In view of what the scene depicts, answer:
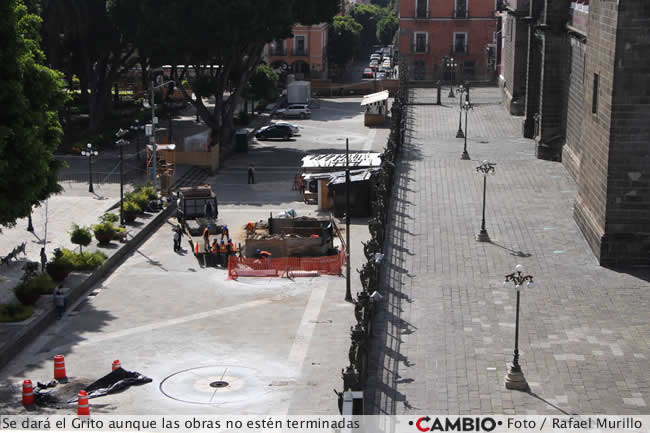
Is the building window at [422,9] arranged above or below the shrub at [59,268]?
above

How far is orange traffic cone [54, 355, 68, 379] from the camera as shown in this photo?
1000 inches

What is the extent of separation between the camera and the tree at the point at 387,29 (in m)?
140

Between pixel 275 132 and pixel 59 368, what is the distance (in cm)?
4453

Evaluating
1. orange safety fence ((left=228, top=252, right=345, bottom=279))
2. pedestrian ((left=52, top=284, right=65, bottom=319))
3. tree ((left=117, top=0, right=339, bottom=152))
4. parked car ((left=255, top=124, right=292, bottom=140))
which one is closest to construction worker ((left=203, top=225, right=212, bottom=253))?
orange safety fence ((left=228, top=252, right=345, bottom=279))

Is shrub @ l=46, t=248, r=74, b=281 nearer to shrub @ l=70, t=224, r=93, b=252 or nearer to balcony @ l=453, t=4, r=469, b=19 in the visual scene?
shrub @ l=70, t=224, r=93, b=252

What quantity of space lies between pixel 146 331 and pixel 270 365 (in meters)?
5.03

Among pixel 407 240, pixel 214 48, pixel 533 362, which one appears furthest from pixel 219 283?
pixel 214 48

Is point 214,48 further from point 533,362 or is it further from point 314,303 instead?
point 533,362

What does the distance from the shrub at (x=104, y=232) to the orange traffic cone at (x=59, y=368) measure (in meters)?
13.9

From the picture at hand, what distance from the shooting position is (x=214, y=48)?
58875 millimetres

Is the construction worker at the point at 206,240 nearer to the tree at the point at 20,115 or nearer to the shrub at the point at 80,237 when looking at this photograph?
the shrub at the point at 80,237

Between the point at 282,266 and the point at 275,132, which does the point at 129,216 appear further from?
the point at 275,132

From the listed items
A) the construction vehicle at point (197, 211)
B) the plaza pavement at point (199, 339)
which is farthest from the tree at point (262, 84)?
the plaza pavement at point (199, 339)

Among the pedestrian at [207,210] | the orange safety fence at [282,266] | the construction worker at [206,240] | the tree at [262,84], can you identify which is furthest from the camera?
the tree at [262,84]
